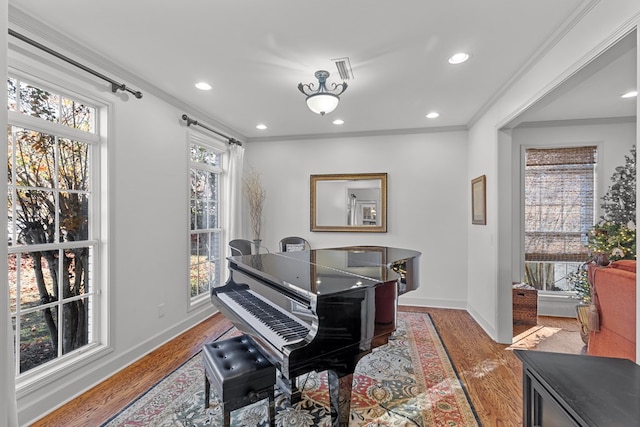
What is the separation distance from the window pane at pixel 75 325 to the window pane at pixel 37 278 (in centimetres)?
19

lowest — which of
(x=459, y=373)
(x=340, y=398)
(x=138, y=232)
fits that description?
(x=459, y=373)

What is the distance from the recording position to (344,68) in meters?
2.71

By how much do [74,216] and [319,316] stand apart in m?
2.26

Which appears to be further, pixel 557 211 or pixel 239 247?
pixel 557 211

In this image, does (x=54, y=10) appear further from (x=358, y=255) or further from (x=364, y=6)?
(x=358, y=255)

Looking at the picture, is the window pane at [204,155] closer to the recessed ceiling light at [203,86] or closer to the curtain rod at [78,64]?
the recessed ceiling light at [203,86]

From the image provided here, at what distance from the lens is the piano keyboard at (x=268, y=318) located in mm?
1667

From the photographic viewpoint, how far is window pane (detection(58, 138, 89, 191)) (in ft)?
7.89

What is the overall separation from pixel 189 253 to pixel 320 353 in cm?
271

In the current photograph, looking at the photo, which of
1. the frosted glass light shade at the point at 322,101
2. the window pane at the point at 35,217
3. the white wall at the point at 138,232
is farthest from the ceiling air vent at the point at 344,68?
the window pane at the point at 35,217

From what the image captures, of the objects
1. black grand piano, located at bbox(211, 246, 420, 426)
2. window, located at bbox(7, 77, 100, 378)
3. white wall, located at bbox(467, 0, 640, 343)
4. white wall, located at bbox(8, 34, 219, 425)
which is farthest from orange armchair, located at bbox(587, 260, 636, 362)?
window, located at bbox(7, 77, 100, 378)

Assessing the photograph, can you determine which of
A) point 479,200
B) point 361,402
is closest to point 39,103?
point 361,402

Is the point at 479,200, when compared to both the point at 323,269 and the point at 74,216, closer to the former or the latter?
the point at 323,269

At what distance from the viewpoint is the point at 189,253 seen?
3.73 m
